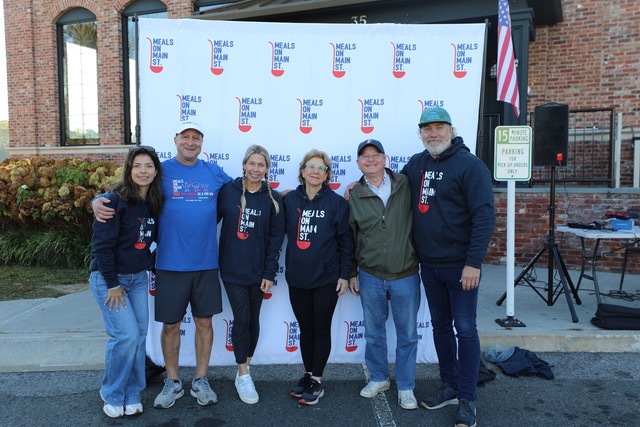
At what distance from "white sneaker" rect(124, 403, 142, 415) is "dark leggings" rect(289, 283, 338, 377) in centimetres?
128

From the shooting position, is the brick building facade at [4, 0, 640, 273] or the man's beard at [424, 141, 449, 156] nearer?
the man's beard at [424, 141, 449, 156]

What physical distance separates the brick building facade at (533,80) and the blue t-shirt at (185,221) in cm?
566

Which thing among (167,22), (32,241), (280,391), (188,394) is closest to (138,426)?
(188,394)

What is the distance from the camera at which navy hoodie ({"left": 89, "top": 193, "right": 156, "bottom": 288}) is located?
3312 mm

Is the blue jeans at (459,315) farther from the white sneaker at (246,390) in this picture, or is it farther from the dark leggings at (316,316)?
the white sneaker at (246,390)

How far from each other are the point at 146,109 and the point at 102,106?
9.96m

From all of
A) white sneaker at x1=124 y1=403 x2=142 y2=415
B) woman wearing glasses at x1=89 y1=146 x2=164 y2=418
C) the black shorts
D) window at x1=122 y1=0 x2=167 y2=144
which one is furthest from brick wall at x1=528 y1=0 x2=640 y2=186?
window at x1=122 y1=0 x2=167 y2=144

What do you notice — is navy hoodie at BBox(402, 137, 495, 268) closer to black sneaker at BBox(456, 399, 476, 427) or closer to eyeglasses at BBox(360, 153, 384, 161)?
eyeglasses at BBox(360, 153, 384, 161)

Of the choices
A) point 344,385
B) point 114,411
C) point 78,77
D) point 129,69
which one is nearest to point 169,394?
point 114,411

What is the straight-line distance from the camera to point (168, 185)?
362cm

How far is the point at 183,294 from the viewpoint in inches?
145

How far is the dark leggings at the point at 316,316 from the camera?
12.3ft

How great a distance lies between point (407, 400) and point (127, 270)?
223 centimetres

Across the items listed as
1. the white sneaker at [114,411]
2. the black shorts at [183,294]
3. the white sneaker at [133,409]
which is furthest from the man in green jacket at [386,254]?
the white sneaker at [114,411]
